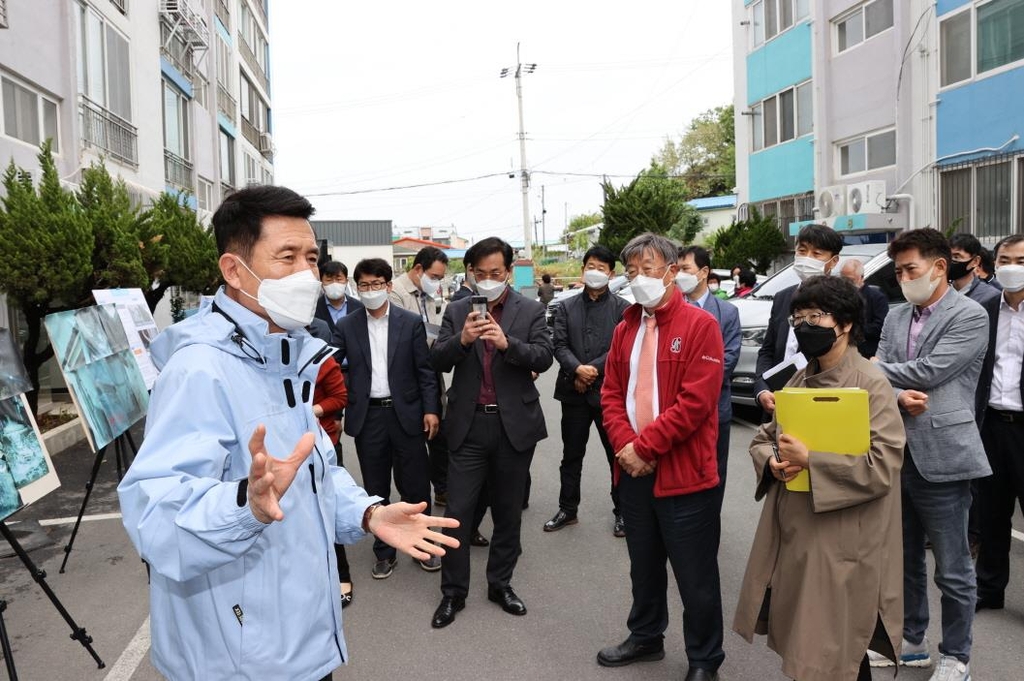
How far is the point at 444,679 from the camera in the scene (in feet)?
12.3

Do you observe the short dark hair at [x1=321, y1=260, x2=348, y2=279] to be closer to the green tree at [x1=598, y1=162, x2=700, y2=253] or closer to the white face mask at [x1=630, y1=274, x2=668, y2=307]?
the white face mask at [x1=630, y1=274, x2=668, y2=307]

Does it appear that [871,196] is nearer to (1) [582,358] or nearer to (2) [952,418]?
(1) [582,358]

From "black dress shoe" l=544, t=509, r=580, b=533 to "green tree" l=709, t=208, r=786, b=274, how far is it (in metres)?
15.8

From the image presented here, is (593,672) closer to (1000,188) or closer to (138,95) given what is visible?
(1000,188)

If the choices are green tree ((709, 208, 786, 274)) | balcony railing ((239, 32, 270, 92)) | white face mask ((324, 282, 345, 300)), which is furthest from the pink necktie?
balcony railing ((239, 32, 270, 92))

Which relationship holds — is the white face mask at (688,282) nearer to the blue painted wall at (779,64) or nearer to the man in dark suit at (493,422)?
the man in dark suit at (493,422)

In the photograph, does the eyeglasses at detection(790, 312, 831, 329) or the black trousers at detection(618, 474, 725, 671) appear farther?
the black trousers at detection(618, 474, 725, 671)

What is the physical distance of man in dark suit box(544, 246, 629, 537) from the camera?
584cm

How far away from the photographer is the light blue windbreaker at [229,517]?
167 centimetres

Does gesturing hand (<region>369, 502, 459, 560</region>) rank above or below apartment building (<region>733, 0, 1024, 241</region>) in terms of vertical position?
below

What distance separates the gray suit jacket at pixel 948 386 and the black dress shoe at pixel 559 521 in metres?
2.96

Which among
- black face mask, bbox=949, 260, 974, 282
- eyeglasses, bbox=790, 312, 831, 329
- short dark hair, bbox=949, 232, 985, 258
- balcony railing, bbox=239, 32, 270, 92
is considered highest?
balcony railing, bbox=239, 32, 270, 92

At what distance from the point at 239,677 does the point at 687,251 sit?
4841mm

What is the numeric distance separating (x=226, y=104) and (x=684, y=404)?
26197mm
